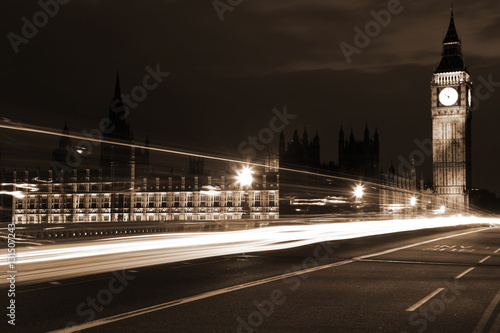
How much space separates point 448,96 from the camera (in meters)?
127

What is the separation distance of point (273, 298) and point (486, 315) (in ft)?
11.5

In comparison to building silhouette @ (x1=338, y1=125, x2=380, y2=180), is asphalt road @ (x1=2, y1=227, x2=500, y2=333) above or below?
below

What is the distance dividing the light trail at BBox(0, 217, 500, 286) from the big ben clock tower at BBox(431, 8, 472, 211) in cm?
10133

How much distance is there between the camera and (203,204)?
90.6 m

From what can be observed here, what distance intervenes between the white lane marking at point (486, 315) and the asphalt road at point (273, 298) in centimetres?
1

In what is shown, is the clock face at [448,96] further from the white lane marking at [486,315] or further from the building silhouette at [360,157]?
the white lane marking at [486,315]

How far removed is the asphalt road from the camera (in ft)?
28.7

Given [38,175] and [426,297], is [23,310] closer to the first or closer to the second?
[426,297]

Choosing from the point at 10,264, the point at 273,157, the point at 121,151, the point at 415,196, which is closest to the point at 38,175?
the point at 121,151

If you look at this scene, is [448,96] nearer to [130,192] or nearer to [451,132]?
[451,132]

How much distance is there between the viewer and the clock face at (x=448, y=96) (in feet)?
416

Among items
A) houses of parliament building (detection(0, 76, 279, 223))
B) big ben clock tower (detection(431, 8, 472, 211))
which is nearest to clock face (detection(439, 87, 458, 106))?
big ben clock tower (detection(431, 8, 472, 211))

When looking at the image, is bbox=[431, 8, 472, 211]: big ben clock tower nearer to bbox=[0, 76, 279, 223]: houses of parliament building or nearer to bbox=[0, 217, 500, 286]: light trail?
bbox=[0, 76, 279, 223]: houses of parliament building

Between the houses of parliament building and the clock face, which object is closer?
the houses of parliament building
